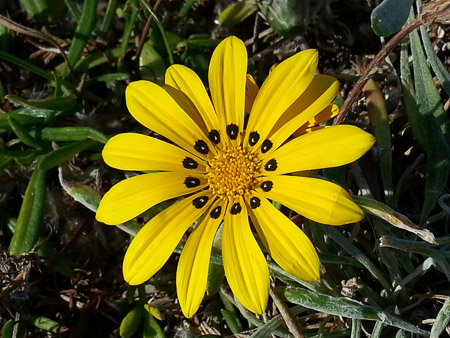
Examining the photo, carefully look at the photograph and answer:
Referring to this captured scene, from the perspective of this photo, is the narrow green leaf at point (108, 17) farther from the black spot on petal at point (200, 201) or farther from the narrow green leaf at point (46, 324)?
the narrow green leaf at point (46, 324)

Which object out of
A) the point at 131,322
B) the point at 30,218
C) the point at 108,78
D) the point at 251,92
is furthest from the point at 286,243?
the point at 108,78

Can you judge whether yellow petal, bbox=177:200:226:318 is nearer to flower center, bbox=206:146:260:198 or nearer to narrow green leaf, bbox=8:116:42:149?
flower center, bbox=206:146:260:198

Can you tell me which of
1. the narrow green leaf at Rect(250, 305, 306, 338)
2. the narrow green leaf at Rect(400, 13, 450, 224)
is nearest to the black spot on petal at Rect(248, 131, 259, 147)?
the narrow green leaf at Rect(250, 305, 306, 338)

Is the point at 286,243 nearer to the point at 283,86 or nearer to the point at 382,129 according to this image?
the point at 283,86

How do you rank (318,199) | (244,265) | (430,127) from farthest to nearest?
(430,127) < (244,265) < (318,199)

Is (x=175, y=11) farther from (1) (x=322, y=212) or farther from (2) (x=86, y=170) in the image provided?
(1) (x=322, y=212)
